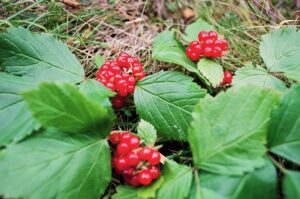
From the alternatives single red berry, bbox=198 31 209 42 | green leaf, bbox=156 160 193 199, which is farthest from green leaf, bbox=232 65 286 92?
green leaf, bbox=156 160 193 199

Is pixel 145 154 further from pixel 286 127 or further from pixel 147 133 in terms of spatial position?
pixel 286 127

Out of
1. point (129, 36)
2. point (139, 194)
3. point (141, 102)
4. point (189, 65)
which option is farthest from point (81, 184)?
point (129, 36)

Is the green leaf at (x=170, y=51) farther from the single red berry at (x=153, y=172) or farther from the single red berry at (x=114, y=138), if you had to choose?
the single red berry at (x=153, y=172)

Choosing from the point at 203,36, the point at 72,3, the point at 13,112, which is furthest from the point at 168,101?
the point at 72,3

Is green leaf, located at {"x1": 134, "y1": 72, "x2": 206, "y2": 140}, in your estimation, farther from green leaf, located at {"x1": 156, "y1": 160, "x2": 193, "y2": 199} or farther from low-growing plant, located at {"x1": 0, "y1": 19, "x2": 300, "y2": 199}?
green leaf, located at {"x1": 156, "y1": 160, "x2": 193, "y2": 199}

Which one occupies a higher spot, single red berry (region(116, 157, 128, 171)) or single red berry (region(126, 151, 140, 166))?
single red berry (region(126, 151, 140, 166))

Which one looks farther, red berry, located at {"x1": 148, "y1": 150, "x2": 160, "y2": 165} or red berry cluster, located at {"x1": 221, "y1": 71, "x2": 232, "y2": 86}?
red berry cluster, located at {"x1": 221, "y1": 71, "x2": 232, "y2": 86}
